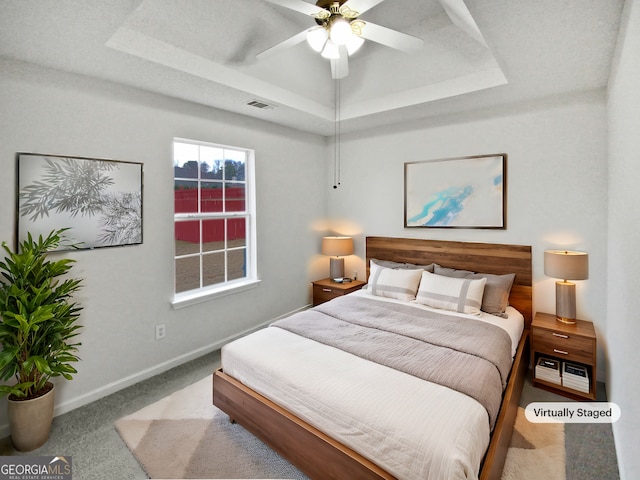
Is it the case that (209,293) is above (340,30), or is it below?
below

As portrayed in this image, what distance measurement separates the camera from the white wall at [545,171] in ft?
9.05

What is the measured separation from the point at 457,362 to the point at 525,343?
50.4 inches

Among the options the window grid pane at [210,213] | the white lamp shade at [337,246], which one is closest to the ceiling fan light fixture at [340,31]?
the window grid pane at [210,213]

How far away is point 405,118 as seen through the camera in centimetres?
365

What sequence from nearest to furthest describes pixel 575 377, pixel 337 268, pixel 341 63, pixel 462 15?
pixel 462 15, pixel 341 63, pixel 575 377, pixel 337 268

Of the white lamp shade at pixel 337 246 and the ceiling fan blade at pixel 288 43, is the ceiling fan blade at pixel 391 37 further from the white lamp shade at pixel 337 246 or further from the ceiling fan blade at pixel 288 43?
the white lamp shade at pixel 337 246

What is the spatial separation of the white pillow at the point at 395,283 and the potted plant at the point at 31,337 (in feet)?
8.61

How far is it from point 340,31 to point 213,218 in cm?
222

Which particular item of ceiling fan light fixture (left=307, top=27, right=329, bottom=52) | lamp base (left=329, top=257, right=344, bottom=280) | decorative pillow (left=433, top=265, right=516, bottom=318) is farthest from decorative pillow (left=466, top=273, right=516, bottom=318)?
ceiling fan light fixture (left=307, top=27, right=329, bottom=52)

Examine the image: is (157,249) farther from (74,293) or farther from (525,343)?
Result: (525,343)

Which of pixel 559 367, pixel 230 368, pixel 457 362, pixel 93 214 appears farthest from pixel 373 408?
pixel 93 214

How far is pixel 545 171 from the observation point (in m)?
2.99

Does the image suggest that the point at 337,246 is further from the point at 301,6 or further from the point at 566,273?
the point at 301,6

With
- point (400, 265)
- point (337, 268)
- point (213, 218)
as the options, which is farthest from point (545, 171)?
point (213, 218)
